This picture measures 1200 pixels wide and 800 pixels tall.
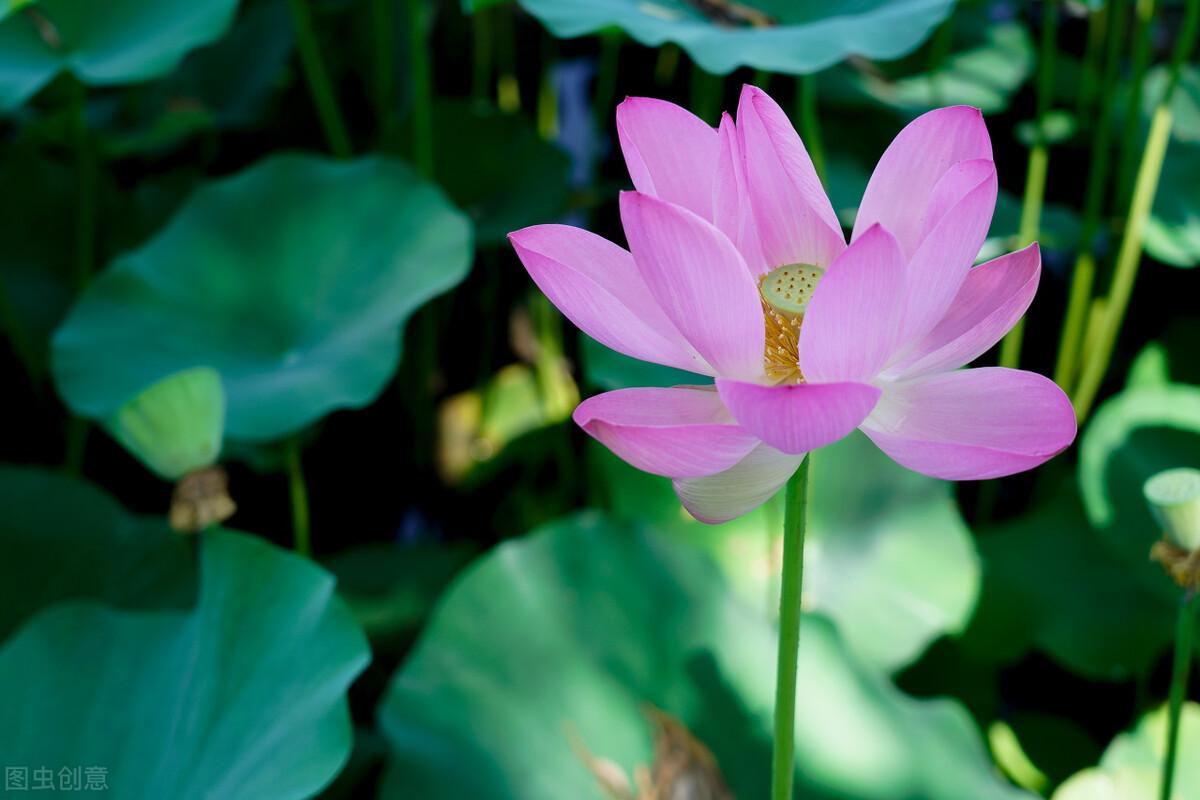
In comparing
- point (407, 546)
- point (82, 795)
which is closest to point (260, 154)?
point (407, 546)

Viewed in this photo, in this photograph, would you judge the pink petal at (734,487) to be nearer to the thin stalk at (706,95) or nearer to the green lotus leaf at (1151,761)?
the green lotus leaf at (1151,761)

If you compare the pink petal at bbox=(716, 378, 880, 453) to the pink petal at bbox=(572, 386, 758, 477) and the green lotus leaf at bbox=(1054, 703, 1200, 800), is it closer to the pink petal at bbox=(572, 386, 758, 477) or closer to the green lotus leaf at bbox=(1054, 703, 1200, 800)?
the pink petal at bbox=(572, 386, 758, 477)

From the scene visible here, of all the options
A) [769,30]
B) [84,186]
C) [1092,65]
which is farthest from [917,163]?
[1092,65]

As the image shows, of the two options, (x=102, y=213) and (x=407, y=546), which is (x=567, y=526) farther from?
(x=102, y=213)

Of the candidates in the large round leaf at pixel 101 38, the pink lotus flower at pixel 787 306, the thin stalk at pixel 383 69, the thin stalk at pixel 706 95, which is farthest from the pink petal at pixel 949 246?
the thin stalk at pixel 383 69

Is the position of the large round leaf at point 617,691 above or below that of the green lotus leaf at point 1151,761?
above
